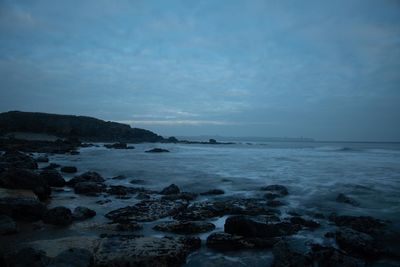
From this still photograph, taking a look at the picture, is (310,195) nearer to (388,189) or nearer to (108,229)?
(388,189)

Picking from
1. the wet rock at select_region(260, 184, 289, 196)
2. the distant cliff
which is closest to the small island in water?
the wet rock at select_region(260, 184, 289, 196)

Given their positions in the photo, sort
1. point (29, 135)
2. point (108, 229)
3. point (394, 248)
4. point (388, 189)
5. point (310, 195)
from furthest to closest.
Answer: point (29, 135) → point (388, 189) → point (310, 195) → point (108, 229) → point (394, 248)

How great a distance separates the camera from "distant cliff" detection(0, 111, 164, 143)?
7069cm

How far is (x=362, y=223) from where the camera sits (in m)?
8.98

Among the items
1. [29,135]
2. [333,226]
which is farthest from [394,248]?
[29,135]

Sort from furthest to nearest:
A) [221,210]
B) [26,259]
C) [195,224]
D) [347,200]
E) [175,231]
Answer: [347,200] → [221,210] → [195,224] → [175,231] → [26,259]

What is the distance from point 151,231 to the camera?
8258mm

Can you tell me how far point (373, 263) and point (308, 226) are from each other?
2.45m

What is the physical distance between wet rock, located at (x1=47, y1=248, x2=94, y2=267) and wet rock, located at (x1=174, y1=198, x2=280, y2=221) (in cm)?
397

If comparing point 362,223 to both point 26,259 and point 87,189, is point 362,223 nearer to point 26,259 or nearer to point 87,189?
point 26,259

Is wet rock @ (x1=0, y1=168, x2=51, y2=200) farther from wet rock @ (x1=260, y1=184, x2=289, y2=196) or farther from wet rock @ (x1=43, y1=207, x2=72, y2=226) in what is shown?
wet rock @ (x1=260, y1=184, x2=289, y2=196)

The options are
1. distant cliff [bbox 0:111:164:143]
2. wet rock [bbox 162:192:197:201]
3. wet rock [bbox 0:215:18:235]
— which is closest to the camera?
wet rock [bbox 0:215:18:235]

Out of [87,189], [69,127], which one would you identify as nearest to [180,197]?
[87,189]

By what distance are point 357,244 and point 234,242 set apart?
2.66 m
